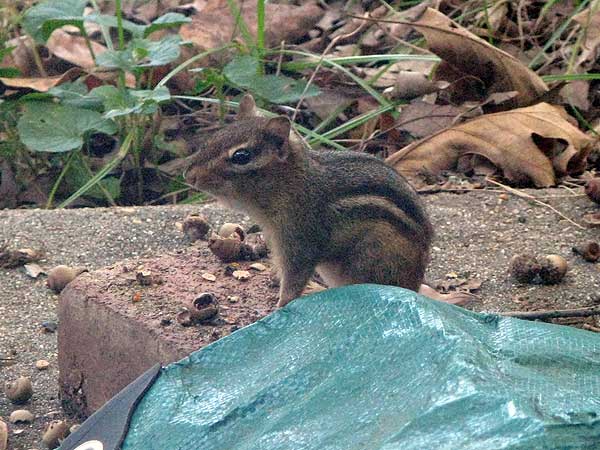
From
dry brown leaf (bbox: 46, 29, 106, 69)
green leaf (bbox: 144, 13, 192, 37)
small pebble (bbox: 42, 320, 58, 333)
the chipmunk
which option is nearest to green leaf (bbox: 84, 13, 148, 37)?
green leaf (bbox: 144, 13, 192, 37)

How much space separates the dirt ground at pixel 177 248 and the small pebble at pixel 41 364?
17 mm

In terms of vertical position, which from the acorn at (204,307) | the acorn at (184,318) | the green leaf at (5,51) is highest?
the acorn at (204,307)

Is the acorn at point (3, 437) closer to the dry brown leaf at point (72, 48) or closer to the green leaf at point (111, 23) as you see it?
the green leaf at point (111, 23)

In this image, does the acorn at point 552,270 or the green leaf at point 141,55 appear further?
the green leaf at point 141,55

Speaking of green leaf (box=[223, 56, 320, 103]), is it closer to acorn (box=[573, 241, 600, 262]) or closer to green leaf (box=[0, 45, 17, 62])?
green leaf (box=[0, 45, 17, 62])

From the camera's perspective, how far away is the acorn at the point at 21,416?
11.9 ft

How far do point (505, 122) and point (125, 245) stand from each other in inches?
73.9

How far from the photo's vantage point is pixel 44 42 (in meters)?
5.83

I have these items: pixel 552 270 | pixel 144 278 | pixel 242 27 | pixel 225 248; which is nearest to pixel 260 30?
pixel 242 27

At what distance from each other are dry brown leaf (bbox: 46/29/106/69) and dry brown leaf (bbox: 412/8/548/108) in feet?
6.69

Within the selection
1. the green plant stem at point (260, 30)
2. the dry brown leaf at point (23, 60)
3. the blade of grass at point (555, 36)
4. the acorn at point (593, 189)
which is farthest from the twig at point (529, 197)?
the dry brown leaf at point (23, 60)

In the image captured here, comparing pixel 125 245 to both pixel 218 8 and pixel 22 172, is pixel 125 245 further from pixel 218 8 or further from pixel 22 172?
pixel 218 8

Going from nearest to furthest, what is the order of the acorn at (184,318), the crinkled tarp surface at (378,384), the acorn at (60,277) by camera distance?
the crinkled tarp surface at (378,384) < the acorn at (184,318) < the acorn at (60,277)

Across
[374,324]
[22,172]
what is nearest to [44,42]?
[22,172]
